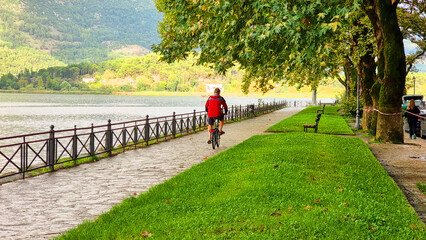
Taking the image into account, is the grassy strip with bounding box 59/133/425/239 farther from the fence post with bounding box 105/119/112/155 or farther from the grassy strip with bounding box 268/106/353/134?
the grassy strip with bounding box 268/106/353/134

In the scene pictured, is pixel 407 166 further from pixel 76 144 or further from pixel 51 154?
pixel 51 154

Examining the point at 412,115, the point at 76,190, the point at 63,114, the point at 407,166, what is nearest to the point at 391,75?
the point at 412,115

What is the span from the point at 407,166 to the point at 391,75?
621 cm

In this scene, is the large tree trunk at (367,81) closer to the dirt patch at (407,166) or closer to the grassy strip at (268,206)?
the dirt patch at (407,166)

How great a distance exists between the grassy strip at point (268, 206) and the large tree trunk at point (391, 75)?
7.06m

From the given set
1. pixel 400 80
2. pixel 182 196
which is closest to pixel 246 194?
pixel 182 196

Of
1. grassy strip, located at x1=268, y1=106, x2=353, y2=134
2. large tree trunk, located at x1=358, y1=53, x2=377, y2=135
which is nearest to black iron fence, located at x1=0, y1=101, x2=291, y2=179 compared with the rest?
grassy strip, located at x1=268, y1=106, x2=353, y2=134

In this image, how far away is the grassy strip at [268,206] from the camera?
5746mm

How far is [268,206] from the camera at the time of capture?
6.91 m

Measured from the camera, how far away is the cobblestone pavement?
261 inches

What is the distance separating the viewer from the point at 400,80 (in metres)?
17.3

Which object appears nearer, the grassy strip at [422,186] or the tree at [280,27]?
the grassy strip at [422,186]

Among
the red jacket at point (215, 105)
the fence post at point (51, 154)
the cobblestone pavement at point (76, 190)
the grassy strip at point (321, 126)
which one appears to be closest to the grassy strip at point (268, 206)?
the cobblestone pavement at point (76, 190)

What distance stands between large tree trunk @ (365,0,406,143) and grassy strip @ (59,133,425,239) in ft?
23.2
